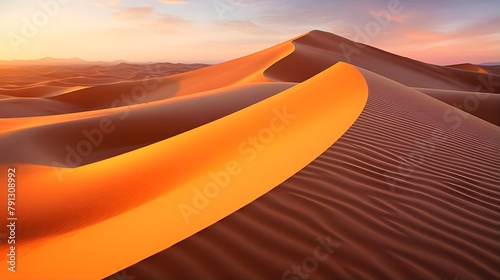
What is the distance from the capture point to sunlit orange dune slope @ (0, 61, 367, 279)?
2.34 metres

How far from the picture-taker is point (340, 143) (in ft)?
13.3

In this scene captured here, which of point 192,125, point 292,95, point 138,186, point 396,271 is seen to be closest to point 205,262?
point 396,271

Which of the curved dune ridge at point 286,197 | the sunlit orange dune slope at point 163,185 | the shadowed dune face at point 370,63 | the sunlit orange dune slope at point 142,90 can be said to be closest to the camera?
the curved dune ridge at point 286,197

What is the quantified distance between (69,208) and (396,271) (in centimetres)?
361

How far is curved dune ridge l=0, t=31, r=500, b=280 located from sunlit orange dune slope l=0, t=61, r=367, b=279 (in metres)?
0.02

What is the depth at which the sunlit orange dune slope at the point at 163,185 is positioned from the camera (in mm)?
2336

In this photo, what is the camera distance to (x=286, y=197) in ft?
9.09

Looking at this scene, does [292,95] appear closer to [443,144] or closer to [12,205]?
[443,144]

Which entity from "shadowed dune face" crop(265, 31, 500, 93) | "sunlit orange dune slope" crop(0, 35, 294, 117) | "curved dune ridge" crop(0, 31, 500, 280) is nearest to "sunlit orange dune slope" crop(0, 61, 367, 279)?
"curved dune ridge" crop(0, 31, 500, 280)

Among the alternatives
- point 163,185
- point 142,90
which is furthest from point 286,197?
point 142,90

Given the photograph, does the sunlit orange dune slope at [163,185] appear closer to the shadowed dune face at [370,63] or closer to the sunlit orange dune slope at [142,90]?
the sunlit orange dune slope at [142,90]

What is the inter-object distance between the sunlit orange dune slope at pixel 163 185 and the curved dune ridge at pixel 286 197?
0.07 feet

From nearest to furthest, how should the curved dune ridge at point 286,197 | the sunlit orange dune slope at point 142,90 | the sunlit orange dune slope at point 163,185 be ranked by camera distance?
the curved dune ridge at point 286,197 < the sunlit orange dune slope at point 163,185 < the sunlit orange dune slope at point 142,90

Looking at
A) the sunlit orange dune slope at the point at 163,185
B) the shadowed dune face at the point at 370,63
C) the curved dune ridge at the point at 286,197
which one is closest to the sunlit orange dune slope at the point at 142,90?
the shadowed dune face at the point at 370,63
